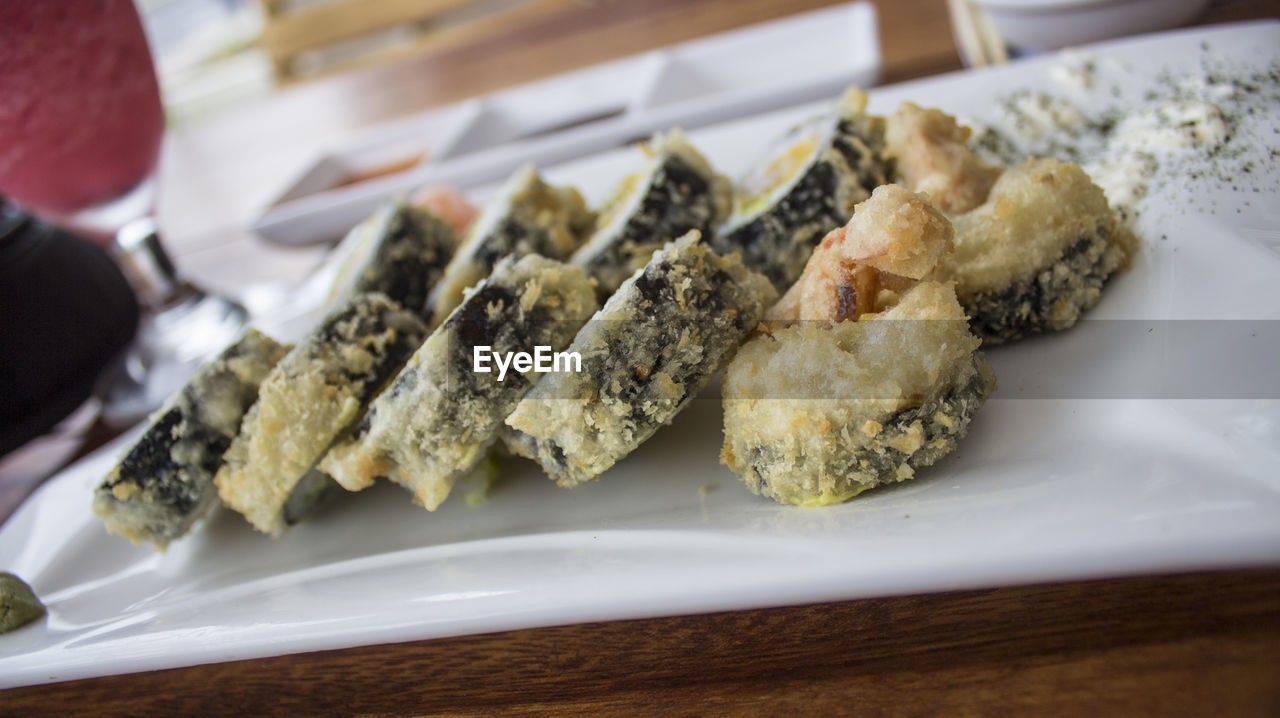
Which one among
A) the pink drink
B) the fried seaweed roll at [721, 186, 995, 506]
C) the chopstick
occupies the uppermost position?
the pink drink

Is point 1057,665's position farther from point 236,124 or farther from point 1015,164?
point 236,124

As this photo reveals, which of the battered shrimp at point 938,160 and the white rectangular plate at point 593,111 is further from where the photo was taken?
the white rectangular plate at point 593,111

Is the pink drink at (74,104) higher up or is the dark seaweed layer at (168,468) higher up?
the pink drink at (74,104)

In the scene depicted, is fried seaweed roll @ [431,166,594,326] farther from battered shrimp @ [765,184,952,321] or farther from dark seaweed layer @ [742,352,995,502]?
dark seaweed layer @ [742,352,995,502]

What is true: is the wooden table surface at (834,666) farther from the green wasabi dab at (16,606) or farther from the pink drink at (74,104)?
the pink drink at (74,104)

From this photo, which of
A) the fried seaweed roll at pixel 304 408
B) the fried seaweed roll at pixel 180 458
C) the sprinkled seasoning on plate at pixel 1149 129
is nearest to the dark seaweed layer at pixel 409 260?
the fried seaweed roll at pixel 304 408

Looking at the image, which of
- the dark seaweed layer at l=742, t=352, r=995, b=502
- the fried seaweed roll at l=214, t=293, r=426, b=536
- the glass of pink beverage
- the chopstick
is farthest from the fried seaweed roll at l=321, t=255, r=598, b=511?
the chopstick
